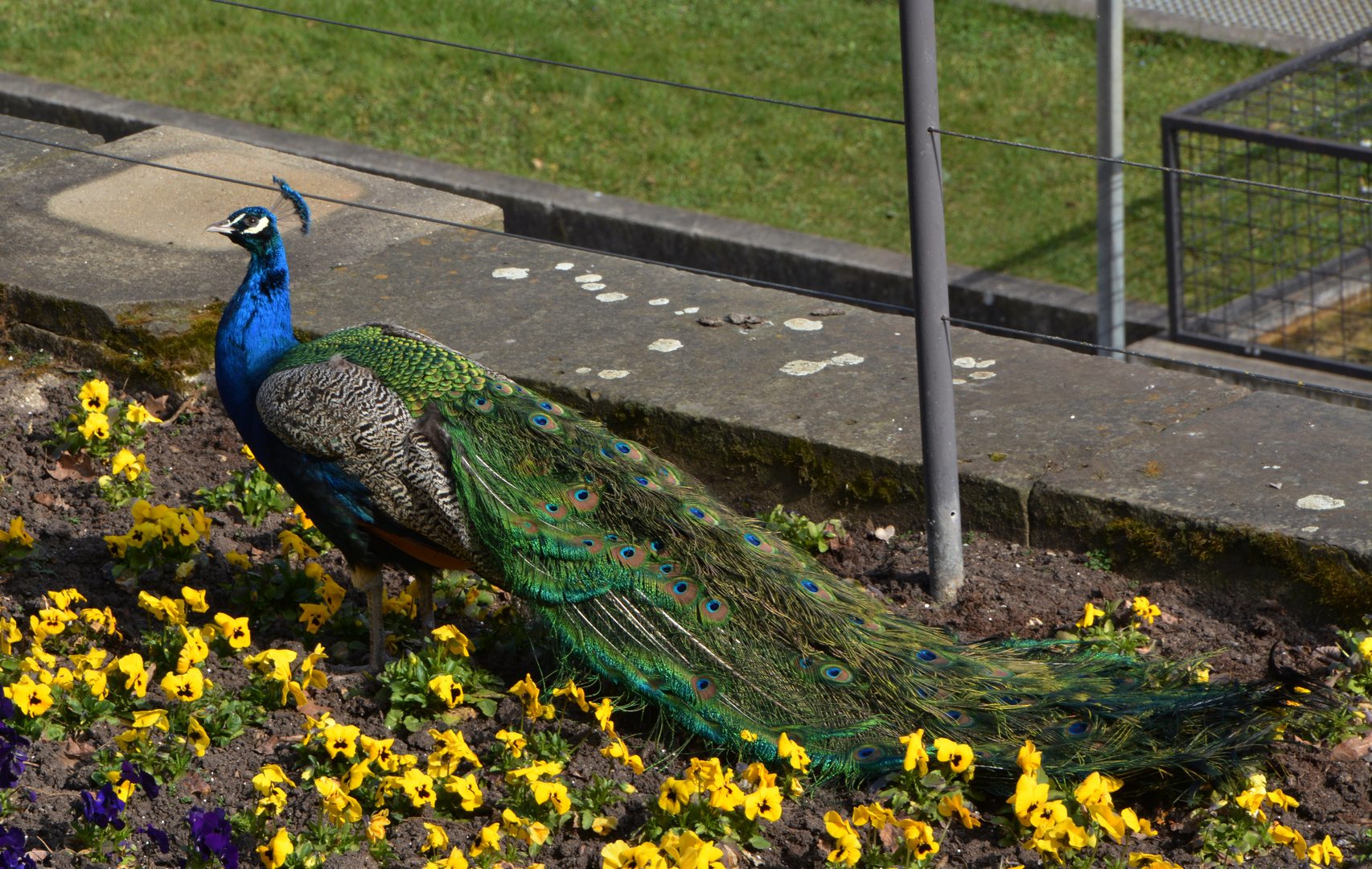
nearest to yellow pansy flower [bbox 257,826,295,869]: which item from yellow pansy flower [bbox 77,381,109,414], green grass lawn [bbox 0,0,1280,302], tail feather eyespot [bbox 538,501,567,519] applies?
tail feather eyespot [bbox 538,501,567,519]

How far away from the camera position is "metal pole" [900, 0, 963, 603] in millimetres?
3590

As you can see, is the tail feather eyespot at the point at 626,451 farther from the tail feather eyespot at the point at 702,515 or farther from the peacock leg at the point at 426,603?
the peacock leg at the point at 426,603

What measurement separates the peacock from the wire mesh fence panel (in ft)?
11.3

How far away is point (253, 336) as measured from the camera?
154 inches

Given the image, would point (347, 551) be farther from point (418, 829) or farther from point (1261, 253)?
point (1261, 253)

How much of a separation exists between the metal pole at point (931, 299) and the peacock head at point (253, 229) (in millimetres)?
1676

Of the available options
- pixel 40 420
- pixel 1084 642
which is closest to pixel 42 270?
Result: pixel 40 420

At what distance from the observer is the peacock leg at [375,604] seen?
3.79 meters

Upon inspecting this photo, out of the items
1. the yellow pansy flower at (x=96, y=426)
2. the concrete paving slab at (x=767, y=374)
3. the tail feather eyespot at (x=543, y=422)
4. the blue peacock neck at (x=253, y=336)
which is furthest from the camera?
the yellow pansy flower at (x=96, y=426)

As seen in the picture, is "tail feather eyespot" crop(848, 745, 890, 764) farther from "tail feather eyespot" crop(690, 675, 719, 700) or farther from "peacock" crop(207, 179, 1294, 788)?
"tail feather eyespot" crop(690, 675, 719, 700)

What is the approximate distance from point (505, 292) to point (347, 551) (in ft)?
5.73

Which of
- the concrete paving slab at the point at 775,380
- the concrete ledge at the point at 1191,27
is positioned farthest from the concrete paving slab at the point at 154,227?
the concrete ledge at the point at 1191,27

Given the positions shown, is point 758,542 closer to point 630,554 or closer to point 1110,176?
point 630,554

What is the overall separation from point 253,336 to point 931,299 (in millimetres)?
1764
